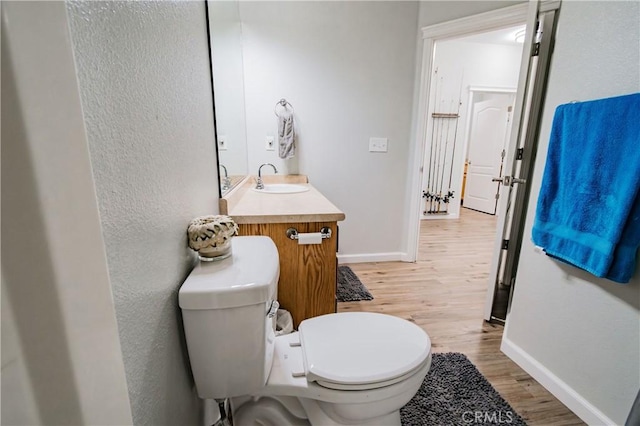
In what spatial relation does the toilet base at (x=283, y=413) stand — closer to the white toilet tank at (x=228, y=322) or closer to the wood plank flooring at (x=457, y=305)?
the white toilet tank at (x=228, y=322)

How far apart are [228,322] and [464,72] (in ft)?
16.4

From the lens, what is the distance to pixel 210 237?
732 mm

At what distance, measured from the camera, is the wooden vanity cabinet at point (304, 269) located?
1221mm

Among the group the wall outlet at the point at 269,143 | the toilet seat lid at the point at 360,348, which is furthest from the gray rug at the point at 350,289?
the wall outlet at the point at 269,143

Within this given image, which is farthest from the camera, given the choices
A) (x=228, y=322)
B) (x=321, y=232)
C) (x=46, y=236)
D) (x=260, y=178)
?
(x=260, y=178)

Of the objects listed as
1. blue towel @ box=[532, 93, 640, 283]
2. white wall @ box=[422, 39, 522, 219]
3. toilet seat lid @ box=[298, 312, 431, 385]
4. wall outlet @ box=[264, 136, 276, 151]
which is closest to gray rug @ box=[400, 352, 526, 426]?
toilet seat lid @ box=[298, 312, 431, 385]

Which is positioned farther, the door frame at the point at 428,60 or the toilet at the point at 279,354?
the door frame at the point at 428,60

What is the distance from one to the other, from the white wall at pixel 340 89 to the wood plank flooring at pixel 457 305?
2.10 feet

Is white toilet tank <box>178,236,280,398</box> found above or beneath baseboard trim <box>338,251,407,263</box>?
above

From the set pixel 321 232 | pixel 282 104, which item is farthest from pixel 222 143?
pixel 282 104

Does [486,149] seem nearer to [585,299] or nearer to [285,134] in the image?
[285,134]

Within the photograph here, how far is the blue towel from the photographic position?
0.98 m

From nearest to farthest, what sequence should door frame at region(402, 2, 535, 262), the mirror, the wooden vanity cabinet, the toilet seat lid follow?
the toilet seat lid < the mirror < the wooden vanity cabinet < door frame at region(402, 2, 535, 262)

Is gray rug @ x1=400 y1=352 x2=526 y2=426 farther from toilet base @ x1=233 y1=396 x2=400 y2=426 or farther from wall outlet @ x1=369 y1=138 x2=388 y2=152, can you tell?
wall outlet @ x1=369 y1=138 x2=388 y2=152
